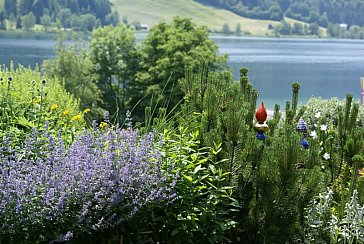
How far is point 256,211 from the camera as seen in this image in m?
3.97

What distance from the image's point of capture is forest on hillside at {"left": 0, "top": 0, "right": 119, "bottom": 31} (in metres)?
145

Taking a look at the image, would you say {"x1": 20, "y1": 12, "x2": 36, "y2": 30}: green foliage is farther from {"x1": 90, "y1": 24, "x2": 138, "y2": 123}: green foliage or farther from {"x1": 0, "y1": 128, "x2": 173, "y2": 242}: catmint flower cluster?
{"x1": 0, "y1": 128, "x2": 173, "y2": 242}: catmint flower cluster

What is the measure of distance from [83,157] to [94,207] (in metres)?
0.31

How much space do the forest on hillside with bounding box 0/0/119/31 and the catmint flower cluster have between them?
13649 cm

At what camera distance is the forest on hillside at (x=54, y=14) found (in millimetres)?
144675

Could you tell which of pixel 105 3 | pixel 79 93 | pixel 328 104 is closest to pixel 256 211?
pixel 328 104

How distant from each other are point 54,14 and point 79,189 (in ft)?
516

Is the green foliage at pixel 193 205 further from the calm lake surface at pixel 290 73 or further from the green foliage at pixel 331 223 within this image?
the calm lake surface at pixel 290 73

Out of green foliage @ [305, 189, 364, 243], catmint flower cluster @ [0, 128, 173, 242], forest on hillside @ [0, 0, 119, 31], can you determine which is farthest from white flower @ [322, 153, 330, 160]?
forest on hillside @ [0, 0, 119, 31]

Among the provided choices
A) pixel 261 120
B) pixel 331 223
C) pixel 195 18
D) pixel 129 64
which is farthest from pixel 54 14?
pixel 331 223

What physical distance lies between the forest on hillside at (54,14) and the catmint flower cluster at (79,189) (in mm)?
136491

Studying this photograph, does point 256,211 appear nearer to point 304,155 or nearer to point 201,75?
point 304,155

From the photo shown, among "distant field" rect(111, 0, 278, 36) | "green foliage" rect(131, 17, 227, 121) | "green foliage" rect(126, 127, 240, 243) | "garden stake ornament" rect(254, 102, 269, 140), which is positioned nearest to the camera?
"green foliage" rect(126, 127, 240, 243)

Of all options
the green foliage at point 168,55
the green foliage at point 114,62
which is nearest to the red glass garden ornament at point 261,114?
the green foliage at point 168,55
